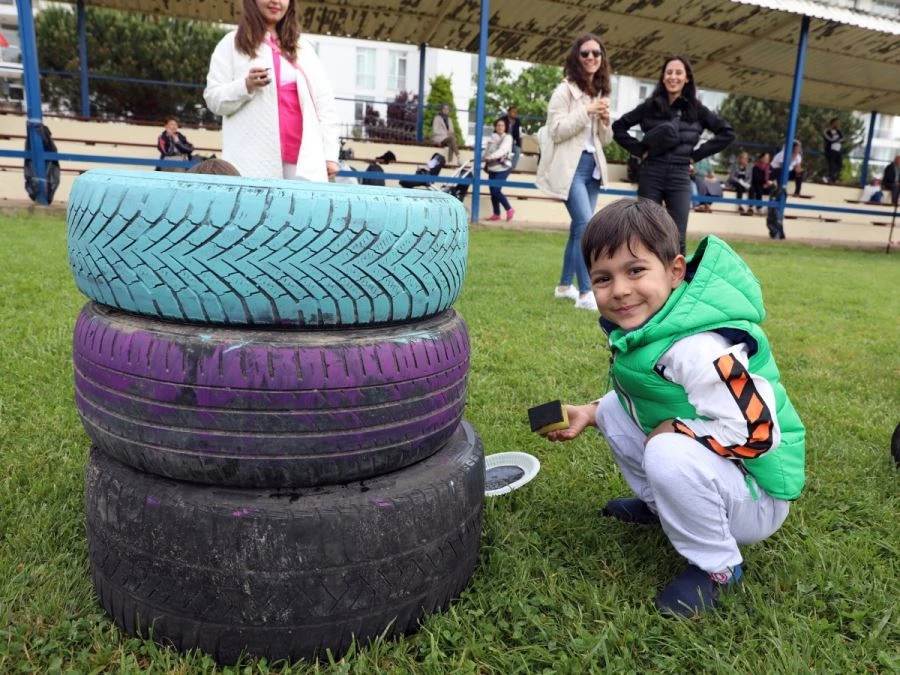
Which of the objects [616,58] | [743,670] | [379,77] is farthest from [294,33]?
[379,77]

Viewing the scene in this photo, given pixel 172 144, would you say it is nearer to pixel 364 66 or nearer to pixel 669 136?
pixel 669 136

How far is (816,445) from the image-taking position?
267cm

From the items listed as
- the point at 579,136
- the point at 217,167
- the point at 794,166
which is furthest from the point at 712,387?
the point at 794,166

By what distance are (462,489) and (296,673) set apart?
1.69 feet

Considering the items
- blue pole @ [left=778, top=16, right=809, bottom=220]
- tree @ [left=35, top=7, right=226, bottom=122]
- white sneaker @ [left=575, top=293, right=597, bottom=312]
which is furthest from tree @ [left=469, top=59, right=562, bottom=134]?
white sneaker @ [left=575, top=293, right=597, bottom=312]

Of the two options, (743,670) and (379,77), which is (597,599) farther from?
(379,77)

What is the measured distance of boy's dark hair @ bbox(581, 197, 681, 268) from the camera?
1690mm

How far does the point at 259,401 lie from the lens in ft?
4.28

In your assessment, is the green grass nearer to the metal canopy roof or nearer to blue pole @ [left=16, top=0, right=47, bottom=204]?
blue pole @ [left=16, top=0, right=47, bottom=204]

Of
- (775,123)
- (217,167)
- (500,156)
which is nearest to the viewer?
(217,167)

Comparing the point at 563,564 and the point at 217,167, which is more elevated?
the point at 217,167

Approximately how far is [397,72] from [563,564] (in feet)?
164

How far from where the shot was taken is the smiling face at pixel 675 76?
197 inches

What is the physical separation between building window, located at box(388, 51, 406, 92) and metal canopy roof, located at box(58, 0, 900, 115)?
35050mm
